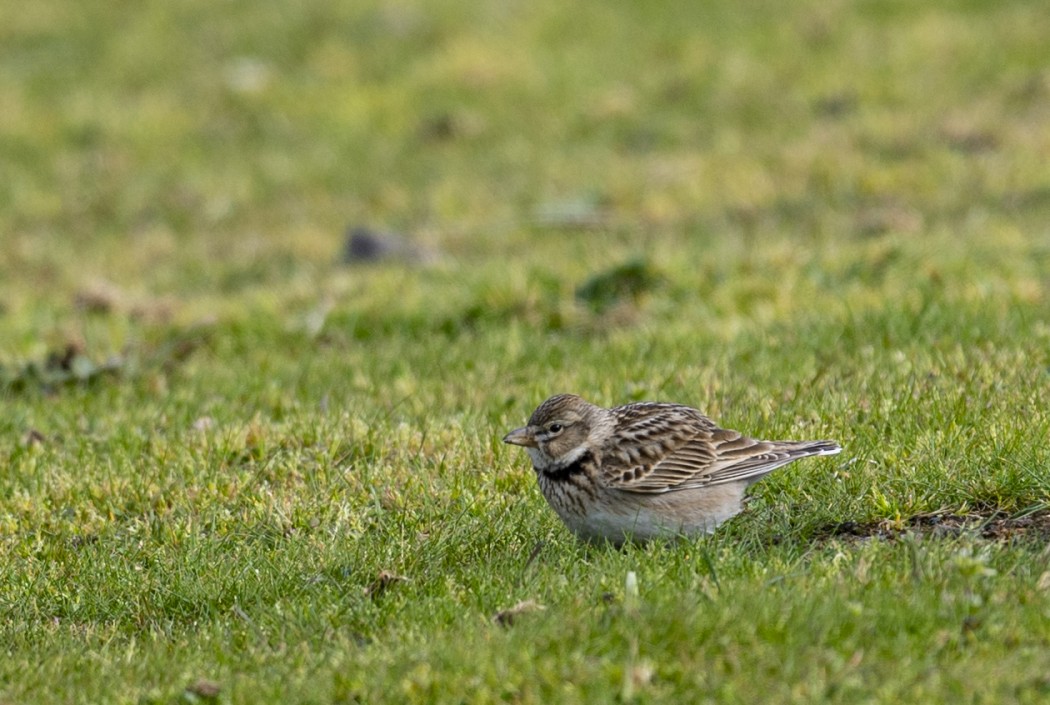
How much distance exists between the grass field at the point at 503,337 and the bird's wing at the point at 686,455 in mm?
307

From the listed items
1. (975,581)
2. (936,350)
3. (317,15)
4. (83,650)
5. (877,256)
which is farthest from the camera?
(317,15)

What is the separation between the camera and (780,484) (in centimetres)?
755

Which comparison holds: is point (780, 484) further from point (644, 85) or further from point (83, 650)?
point (644, 85)

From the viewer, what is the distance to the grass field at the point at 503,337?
5.92 meters

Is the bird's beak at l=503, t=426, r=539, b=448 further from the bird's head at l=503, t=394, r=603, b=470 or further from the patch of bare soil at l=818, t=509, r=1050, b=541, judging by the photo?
the patch of bare soil at l=818, t=509, r=1050, b=541

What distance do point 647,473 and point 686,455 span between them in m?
0.25

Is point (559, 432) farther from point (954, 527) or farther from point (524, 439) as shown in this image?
point (954, 527)

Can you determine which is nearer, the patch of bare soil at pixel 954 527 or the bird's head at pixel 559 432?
the patch of bare soil at pixel 954 527

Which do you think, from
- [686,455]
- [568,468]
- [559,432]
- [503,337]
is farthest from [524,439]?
[503,337]

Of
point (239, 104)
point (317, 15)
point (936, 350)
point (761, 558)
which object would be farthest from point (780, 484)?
point (317, 15)

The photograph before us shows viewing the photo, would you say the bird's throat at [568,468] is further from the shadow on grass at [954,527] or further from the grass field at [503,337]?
the shadow on grass at [954,527]

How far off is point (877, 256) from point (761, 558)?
676 cm

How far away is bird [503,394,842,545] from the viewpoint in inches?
279

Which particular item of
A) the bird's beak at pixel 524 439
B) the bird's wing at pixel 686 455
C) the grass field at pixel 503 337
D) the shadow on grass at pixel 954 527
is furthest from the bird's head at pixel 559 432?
the shadow on grass at pixel 954 527
